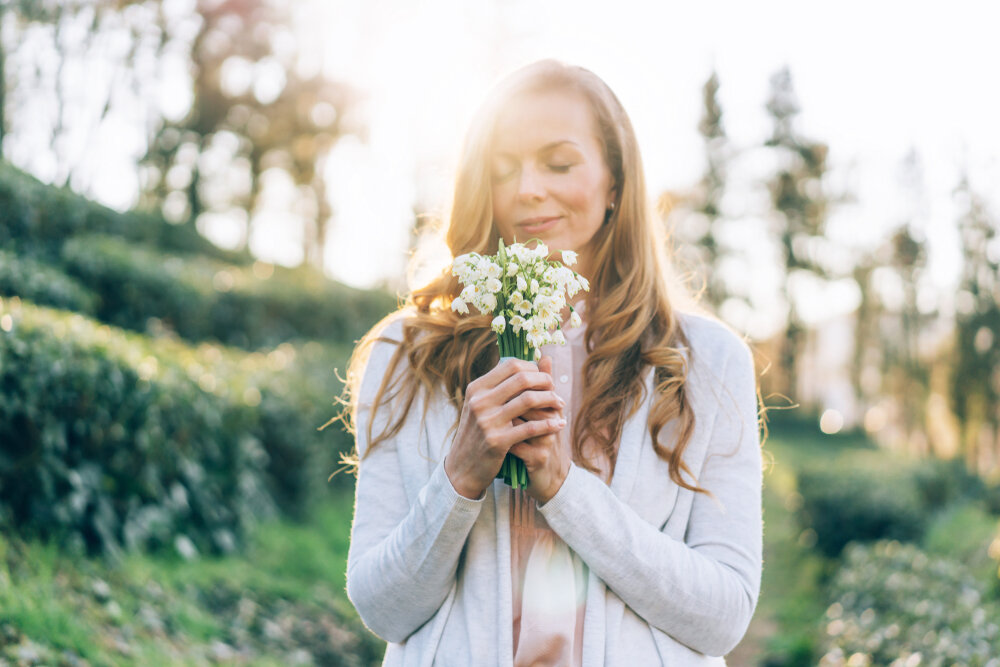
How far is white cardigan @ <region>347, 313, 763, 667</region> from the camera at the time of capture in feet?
5.41

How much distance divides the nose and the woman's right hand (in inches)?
22.2

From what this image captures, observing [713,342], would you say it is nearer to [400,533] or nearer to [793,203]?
[400,533]

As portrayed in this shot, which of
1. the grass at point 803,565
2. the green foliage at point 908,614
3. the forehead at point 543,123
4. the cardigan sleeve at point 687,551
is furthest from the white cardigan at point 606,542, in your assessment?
the grass at point 803,565

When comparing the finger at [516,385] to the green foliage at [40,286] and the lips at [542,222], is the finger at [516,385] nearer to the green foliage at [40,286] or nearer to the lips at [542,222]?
the lips at [542,222]

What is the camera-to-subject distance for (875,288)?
91.6 ft

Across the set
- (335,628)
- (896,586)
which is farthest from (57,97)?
(896,586)

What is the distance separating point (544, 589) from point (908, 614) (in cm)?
459

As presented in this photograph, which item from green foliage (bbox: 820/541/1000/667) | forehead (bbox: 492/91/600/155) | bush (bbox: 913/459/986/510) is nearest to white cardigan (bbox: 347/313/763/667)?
forehead (bbox: 492/91/600/155)

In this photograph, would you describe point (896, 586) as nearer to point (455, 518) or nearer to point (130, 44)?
point (455, 518)

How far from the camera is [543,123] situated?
2041 mm

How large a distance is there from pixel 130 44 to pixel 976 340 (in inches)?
772

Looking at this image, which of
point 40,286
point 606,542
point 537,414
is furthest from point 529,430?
point 40,286

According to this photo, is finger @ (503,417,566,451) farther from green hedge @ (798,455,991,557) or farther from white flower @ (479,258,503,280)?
green hedge @ (798,455,991,557)

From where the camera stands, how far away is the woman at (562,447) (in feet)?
5.38
